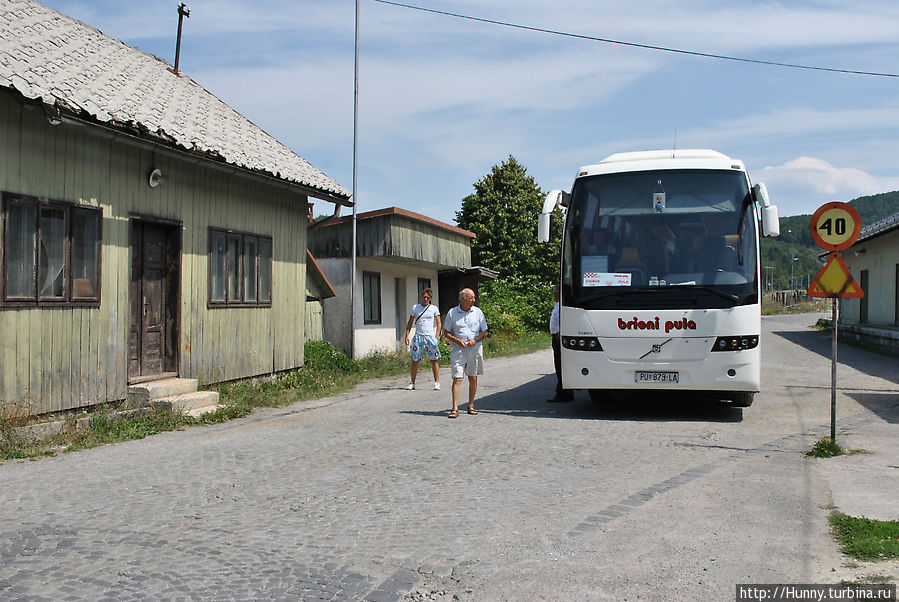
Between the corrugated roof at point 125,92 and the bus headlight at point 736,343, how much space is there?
24.5 feet

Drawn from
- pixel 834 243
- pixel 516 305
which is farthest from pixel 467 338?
pixel 516 305

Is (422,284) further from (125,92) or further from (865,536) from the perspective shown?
(865,536)

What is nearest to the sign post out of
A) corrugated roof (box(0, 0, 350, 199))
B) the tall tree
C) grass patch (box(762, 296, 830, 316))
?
corrugated roof (box(0, 0, 350, 199))

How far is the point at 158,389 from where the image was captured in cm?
1102

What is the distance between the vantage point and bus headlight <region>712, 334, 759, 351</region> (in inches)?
405

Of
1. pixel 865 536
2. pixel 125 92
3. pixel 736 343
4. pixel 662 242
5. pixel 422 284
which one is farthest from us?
pixel 422 284

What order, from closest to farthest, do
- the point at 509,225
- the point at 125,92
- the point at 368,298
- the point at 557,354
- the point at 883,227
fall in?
1. the point at 125,92
2. the point at 557,354
3. the point at 368,298
4. the point at 883,227
5. the point at 509,225

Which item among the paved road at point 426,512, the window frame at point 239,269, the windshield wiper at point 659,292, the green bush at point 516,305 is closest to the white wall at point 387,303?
the window frame at point 239,269

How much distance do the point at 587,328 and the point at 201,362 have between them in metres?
6.00

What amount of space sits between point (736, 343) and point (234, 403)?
7.28 m

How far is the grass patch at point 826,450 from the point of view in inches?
320

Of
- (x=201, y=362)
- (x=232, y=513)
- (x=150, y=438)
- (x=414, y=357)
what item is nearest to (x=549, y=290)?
(x=414, y=357)

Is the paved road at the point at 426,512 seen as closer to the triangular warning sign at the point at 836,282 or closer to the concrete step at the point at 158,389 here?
the concrete step at the point at 158,389

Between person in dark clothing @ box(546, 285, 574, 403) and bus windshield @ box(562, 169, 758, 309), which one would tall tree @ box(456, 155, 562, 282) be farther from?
bus windshield @ box(562, 169, 758, 309)
